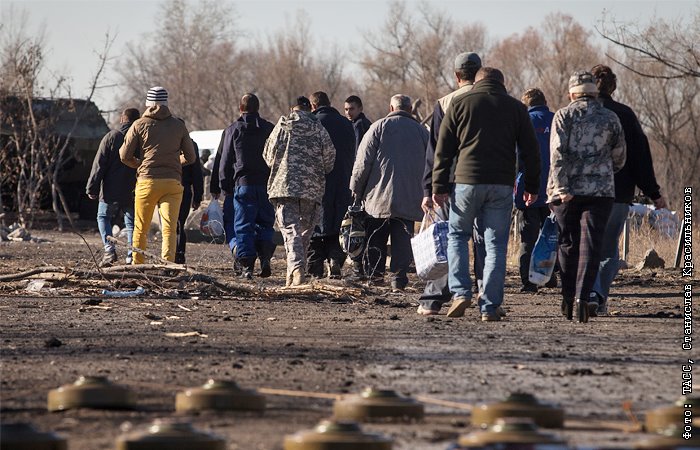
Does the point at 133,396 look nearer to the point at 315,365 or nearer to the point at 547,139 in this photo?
the point at 315,365

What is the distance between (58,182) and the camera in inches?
1190

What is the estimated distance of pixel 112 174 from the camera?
1709cm

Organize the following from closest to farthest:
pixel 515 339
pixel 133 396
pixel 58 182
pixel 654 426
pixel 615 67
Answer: pixel 654 426 < pixel 133 396 < pixel 515 339 < pixel 58 182 < pixel 615 67

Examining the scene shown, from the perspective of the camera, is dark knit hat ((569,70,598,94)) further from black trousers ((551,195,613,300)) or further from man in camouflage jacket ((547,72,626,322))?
black trousers ((551,195,613,300))

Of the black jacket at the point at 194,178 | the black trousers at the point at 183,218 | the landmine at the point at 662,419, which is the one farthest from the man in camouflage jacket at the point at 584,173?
the black trousers at the point at 183,218

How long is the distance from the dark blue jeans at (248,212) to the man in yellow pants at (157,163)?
687 millimetres

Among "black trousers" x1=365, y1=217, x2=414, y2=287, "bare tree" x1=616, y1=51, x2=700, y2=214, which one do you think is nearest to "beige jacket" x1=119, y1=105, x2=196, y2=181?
"black trousers" x1=365, y1=217, x2=414, y2=287

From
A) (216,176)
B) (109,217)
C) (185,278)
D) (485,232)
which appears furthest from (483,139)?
(109,217)

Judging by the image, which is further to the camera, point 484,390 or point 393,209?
point 393,209

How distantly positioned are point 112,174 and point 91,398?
11.6 m

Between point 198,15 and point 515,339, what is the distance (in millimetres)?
88981

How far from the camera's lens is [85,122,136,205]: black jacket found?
1697 centimetres

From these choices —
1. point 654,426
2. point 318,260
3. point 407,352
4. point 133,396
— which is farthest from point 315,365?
point 318,260

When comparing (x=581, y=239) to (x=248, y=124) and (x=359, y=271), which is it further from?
(x=248, y=124)
